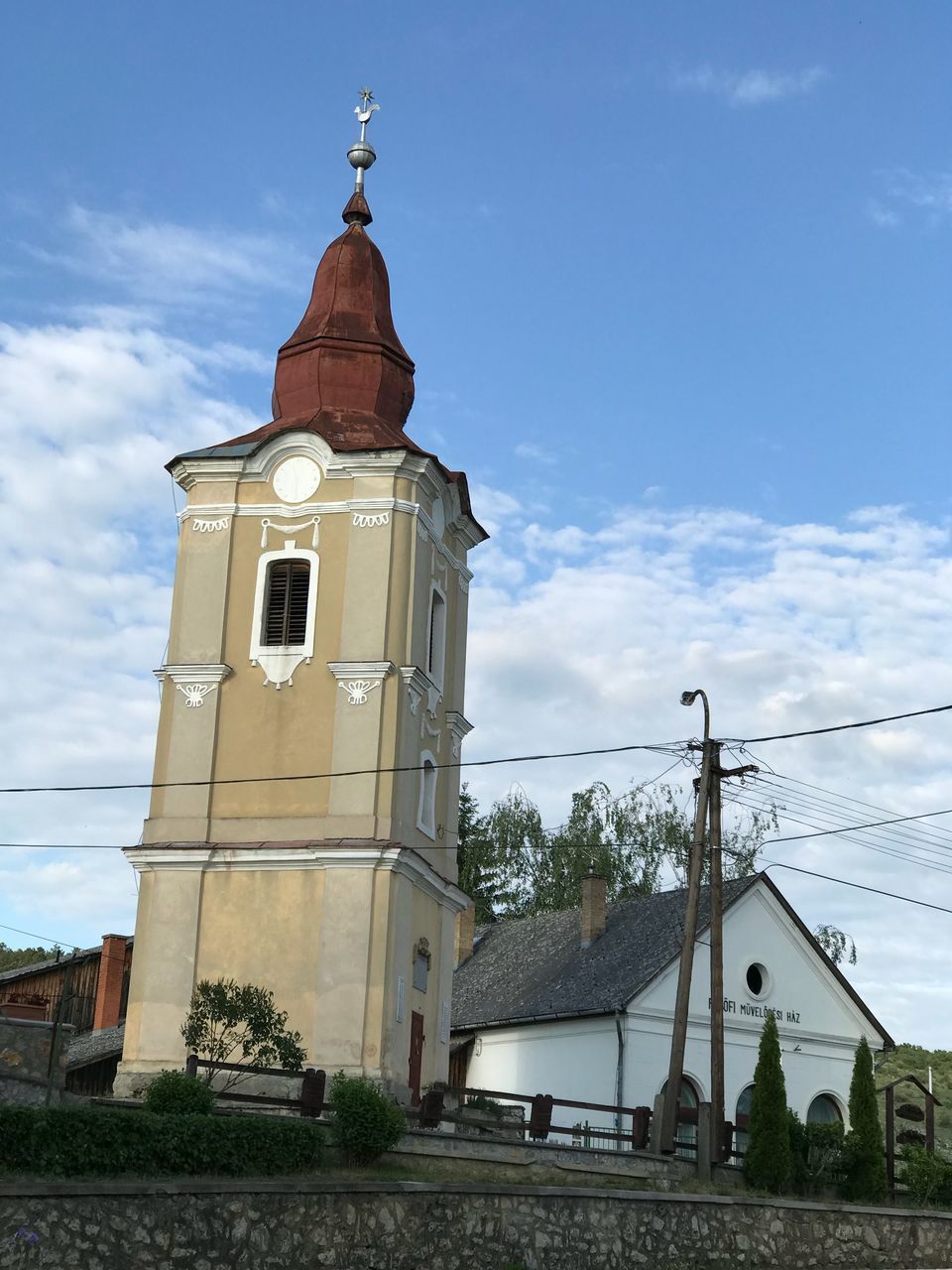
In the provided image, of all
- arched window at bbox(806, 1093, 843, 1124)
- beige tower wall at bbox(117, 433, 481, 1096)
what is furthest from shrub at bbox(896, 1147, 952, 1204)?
arched window at bbox(806, 1093, 843, 1124)

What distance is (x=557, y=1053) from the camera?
4091cm

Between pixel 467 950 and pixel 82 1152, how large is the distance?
1295 inches

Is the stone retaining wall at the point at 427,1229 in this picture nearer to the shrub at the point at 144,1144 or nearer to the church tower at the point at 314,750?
the shrub at the point at 144,1144

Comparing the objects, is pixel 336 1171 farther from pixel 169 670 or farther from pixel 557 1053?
pixel 557 1053

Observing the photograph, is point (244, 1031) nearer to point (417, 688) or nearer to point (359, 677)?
point (359, 677)

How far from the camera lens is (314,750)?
32.0 meters

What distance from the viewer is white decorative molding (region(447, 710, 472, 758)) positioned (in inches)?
1391

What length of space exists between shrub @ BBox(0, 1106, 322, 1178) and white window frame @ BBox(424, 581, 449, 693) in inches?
600

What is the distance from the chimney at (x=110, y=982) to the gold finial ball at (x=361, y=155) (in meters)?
19.8

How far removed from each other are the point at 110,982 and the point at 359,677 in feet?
44.7

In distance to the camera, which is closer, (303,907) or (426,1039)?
(303,907)

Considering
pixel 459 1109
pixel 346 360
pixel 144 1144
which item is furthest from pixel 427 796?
pixel 144 1144

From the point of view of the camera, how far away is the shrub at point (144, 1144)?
16.3 meters

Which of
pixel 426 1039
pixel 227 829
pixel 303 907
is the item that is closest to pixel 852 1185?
pixel 426 1039
